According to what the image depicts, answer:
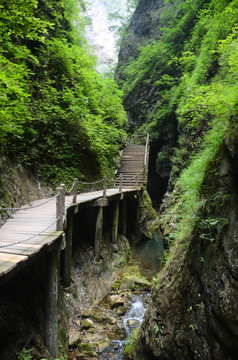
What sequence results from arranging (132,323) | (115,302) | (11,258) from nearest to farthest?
(11,258)
(132,323)
(115,302)

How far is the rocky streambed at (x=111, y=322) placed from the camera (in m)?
5.56

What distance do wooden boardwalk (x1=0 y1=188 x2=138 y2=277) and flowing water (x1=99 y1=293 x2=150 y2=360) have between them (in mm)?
3978

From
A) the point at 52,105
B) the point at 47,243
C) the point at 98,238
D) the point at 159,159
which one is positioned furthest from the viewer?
the point at 159,159

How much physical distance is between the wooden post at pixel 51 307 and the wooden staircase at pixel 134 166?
33.6ft

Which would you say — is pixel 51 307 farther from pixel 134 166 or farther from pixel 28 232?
pixel 134 166

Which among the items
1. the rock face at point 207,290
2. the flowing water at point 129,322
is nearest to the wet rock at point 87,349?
the flowing water at point 129,322

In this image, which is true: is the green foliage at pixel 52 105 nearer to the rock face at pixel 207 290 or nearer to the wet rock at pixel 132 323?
the rock face at pixel 207 290

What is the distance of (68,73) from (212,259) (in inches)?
473

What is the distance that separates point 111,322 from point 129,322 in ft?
2.13

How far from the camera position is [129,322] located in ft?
22.8

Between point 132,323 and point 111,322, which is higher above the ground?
point 111,322

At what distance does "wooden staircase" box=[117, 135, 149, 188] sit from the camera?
597 inches

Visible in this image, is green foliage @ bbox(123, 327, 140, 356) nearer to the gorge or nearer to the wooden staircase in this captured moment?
the gorge

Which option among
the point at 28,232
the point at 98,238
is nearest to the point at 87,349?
the point at 98,238
